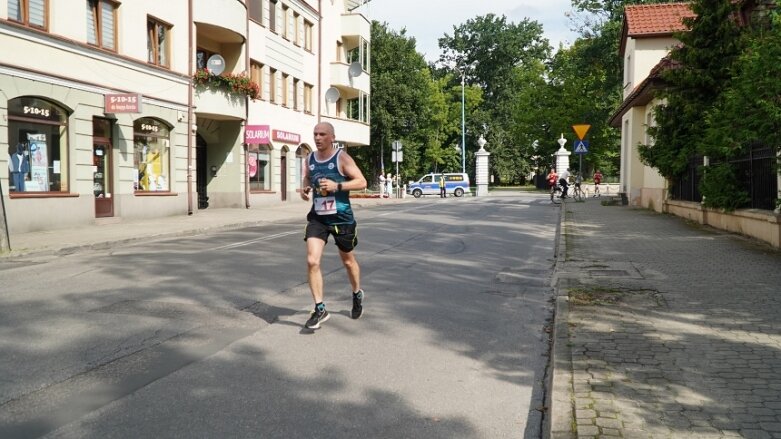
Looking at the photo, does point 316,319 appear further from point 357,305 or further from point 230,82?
point 230,82

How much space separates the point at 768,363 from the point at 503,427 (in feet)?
6.79

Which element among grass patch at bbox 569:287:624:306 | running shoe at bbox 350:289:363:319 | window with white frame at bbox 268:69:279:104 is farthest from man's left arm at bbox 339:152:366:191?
window with white frame at bbox 268:69:279:104

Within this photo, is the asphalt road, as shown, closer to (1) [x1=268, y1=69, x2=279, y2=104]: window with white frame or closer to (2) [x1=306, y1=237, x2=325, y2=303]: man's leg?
(2) [x1=306, y1=237, x2=325, y2=303]: man's leg

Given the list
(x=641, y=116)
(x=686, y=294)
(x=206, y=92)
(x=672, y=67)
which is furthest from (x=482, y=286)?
(x=641, y=116)

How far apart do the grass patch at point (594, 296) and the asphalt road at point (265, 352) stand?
13.4 inches

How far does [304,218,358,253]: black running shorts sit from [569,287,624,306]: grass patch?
97.2 inches

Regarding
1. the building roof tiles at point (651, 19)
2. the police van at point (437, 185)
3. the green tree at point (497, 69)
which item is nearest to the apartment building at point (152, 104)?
the building roof tiles at point (651, 19)

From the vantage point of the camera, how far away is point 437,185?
51.7 meters

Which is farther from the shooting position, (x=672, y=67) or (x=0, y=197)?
(x=672, y=67)

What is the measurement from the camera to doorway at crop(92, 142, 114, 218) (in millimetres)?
19109

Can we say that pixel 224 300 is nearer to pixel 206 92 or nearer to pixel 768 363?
pixel 768 363

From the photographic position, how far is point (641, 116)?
28234mm

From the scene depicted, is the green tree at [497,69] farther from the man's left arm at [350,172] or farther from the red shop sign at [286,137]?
the man's left arm at [350,172]

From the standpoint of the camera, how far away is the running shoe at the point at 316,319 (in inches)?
243
